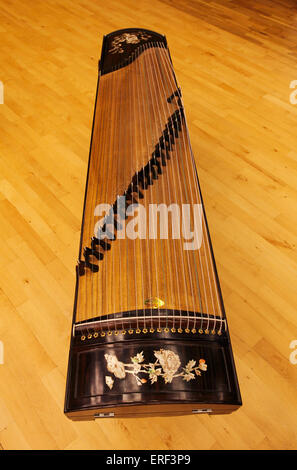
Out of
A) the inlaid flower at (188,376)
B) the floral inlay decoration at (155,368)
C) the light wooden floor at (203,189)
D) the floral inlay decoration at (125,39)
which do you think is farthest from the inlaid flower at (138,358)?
the floral inlay decoration at (125,39)

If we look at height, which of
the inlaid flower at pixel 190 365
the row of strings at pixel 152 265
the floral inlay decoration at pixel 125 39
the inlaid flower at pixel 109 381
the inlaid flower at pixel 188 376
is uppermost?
the floral inlay decoration at pixel 125 39

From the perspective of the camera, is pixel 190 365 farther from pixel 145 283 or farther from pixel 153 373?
pixel 145 283

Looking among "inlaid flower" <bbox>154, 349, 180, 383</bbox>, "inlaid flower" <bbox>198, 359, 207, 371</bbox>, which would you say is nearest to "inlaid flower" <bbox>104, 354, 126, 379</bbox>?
"inlaid flower" <bbox>154, 349, 180, 383</bbox>

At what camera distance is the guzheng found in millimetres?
904

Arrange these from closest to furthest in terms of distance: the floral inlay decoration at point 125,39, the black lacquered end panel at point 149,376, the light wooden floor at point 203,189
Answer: the black lacquered end panel at point 149,376
the light wooden floor at point 203,189
the floral inlay decoration at point 125,39

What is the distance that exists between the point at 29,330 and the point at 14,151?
1.47 m

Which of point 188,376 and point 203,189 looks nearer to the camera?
point 188,376

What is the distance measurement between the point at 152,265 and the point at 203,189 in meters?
1.15

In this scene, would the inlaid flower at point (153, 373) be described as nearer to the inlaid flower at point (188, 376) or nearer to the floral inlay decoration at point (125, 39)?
the inlaid flower at point (188, 376)

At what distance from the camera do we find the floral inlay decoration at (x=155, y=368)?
895 mm

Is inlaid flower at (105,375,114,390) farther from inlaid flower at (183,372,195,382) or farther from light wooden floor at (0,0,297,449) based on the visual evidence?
light wooden floor at (0,0,297,449)

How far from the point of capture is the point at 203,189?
214cm

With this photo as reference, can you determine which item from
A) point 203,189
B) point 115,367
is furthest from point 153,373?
point 203,189

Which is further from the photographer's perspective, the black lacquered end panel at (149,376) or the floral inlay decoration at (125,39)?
the floral inlay decoration at (125,39)
